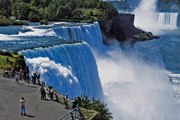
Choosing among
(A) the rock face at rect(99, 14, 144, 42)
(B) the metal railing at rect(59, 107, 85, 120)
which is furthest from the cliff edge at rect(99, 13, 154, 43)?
(B) the metal railing at rect(59, 107, 85, 120)

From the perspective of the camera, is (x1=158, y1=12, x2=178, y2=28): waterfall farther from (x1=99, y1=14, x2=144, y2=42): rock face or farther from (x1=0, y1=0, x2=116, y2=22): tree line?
(x1=0, y1=0, x2=116, y2=22): tree line

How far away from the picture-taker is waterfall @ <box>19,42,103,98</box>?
126 ft

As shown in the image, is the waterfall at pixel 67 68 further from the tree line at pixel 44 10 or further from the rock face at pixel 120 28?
the rock face at pixel 120 28

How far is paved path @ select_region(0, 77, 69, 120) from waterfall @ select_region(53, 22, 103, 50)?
35457 mm

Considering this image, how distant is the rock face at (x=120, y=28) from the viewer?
318ft

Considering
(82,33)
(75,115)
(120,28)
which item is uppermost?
(75,115)

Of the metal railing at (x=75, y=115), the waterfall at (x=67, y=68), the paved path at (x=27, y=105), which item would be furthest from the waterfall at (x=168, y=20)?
the metal railing at (x=75, y=115)

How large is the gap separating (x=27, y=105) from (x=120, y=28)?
266 feet

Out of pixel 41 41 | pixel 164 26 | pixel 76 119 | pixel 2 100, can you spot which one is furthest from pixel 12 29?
pixel 164 26

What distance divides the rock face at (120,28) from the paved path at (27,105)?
211ft

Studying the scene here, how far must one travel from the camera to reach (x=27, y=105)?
27469 mm

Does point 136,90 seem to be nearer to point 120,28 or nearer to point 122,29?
point 120,28

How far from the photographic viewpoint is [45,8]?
104500 millimetres

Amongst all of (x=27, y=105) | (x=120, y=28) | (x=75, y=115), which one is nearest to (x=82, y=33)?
(x=120, y=28)
